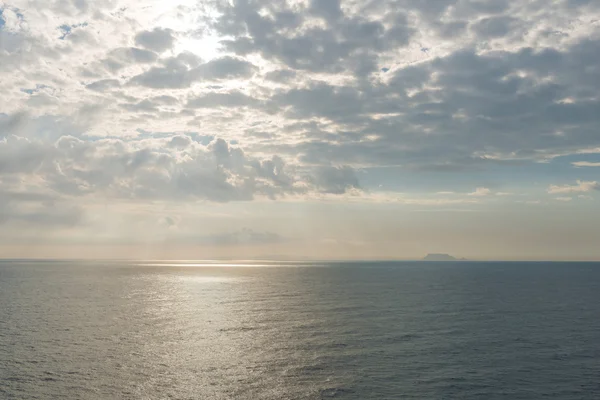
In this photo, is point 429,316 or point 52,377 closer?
point 52,377

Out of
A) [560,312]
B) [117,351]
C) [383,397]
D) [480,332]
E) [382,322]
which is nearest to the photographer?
[383,397]

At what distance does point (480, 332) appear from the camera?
74.6m

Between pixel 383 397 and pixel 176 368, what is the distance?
27.0 meters

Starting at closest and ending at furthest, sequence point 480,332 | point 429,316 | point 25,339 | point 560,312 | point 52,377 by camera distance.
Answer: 1. point 52,377
2. point 25,339
3. point 480,332
4. point 429,316
5. point 560,312

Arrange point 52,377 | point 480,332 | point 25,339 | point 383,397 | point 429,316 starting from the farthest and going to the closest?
point 429,316
point 480,332
point 25,339
point 52,377
point 383,397

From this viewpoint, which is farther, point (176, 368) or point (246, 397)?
point (176, 368)

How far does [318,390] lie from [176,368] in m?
20.2

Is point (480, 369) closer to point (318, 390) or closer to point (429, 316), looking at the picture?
point (318, 390)

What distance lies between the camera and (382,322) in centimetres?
8281

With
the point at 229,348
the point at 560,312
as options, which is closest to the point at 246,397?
the point at 229,348

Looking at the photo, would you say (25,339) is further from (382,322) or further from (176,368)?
(382,322)

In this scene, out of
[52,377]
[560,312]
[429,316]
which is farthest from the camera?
[560,312]

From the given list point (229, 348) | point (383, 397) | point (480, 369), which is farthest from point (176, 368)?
point (480, 369)

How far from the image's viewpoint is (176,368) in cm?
5425
